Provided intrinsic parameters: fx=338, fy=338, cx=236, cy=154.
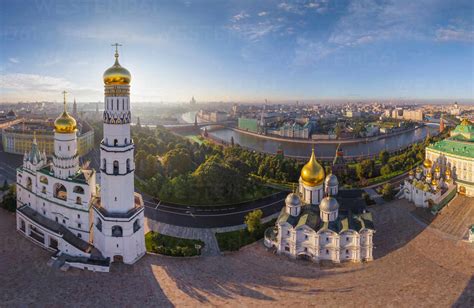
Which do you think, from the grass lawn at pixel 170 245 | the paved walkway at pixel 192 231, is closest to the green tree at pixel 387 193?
the paved walkway at pixel 192 231

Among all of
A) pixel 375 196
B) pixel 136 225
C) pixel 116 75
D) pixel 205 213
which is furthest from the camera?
pixel 375 196

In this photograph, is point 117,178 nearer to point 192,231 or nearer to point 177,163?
point 192,231

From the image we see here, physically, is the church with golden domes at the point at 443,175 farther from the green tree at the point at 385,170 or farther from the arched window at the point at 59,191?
the arched window at the point at 59,191

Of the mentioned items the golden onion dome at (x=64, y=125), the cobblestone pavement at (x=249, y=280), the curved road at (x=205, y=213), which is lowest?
the cobblestone pavement at (x=249, y=280)

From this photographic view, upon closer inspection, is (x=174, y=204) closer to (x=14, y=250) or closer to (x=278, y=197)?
(x=278, y=197)

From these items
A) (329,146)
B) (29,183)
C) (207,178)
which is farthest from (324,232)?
(329,146)

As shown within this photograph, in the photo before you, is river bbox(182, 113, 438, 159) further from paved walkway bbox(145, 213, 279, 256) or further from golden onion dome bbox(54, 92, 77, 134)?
golden onion dome bbox(54, 92, 77, 134)

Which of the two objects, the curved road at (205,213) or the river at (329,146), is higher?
the river at (329,146)
